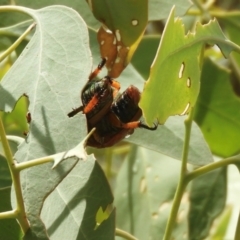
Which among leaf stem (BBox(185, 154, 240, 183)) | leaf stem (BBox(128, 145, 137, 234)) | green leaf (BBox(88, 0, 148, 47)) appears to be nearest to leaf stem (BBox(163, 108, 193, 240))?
leaf stem (BBox(185, 154, 240, 183))

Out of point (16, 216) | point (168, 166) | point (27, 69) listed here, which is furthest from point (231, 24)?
point (16, 216)

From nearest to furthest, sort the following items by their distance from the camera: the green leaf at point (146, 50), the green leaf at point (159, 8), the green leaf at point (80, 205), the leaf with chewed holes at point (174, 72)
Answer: the leaf with chewed holes at point (174, 72)
the green leaf at point (80, 205)
the green leaf at point (159, 8)
the green leaf at point (146, 50)

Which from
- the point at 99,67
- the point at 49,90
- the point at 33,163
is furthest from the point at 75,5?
the point at 33,163

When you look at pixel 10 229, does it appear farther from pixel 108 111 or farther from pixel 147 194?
pixel 147 194

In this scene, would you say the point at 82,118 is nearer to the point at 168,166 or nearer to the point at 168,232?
the point at 168,232

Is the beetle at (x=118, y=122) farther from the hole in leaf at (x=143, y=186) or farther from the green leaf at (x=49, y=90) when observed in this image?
the hole in leaf at (x=143, y=186)

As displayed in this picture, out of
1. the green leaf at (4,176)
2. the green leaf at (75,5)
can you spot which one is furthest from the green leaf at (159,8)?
the green leaf at (4,176)

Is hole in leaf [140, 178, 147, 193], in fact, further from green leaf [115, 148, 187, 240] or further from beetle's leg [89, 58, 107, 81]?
beetle's leg [89, 58, 107, 81]
